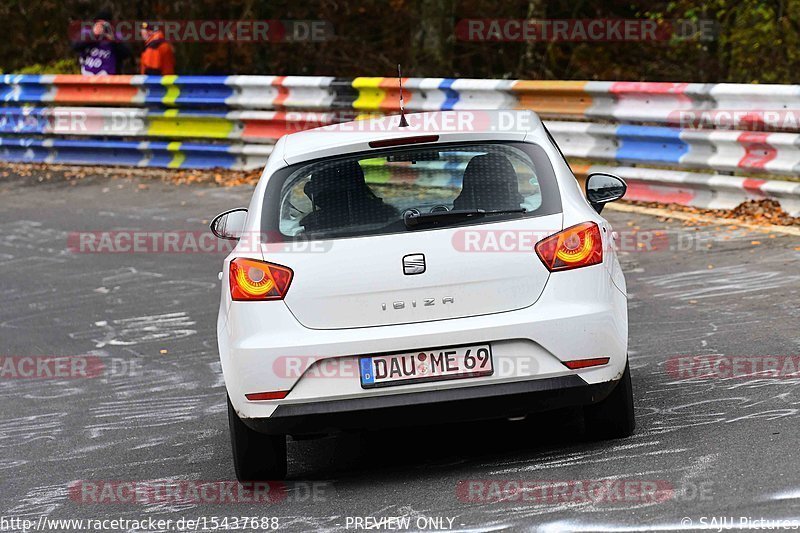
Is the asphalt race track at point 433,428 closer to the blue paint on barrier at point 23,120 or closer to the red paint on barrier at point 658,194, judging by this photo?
the red paint on barrier at point 658,194

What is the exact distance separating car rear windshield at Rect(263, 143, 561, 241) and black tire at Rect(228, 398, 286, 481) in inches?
34.3

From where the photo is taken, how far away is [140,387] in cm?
862

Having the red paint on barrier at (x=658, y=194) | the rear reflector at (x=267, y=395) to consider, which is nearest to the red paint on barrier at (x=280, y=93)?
the red paint on barrier at (x=658, y=194)

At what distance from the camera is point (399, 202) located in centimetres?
648

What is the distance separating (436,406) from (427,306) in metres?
0.41

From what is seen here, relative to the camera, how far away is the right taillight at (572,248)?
595cm

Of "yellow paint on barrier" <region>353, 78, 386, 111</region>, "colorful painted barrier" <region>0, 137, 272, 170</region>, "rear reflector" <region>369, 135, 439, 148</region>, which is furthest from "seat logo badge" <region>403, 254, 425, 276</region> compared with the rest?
"colorful painted barrier" <region>0, 137, 272, 170</region>

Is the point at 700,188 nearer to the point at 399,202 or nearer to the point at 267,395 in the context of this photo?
the point at 399,202

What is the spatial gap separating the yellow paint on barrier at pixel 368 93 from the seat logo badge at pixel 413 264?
33.2 feet

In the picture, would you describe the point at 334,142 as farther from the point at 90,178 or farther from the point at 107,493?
the point at 90,178

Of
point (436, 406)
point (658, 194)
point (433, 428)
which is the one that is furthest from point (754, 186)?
point (436, 406)

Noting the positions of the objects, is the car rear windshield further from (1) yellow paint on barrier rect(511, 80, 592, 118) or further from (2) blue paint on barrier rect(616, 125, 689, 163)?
(1) yellow paint on barrier rect(511, 80, 592, 118)

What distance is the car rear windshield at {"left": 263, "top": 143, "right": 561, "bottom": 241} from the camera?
6.04m

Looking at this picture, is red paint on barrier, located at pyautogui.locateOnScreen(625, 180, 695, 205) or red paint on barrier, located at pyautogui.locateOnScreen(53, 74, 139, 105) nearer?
red paint on barrier, located at pyautogui.locateOnScreen(625, 180, 695, 205)
